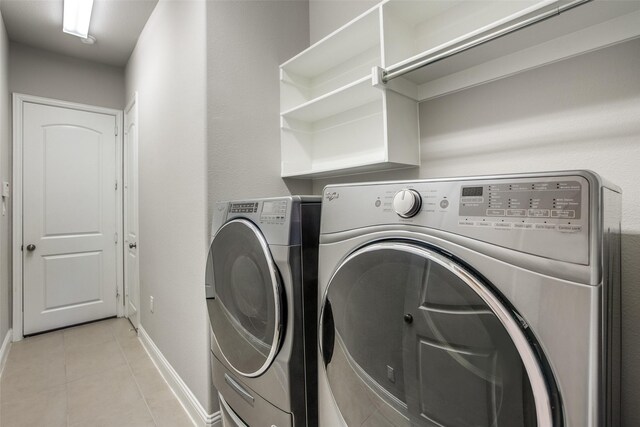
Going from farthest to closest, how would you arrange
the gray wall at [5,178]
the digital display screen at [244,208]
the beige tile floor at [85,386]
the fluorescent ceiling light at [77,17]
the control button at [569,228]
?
1. the gray wall at [5,178]
2. the fluorescent ceiling light at [77,17]
3. the beige tile floor at [85,386]
4. the digital display screen at [244,208]
5. the control button at [569,228]

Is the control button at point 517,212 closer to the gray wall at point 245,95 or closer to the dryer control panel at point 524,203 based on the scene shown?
the dryer control panel at point 524,203

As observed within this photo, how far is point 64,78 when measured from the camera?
3195 mm

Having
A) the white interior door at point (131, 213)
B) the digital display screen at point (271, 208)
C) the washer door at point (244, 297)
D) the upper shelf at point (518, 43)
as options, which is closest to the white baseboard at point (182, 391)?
the washer door at point (244, 297)

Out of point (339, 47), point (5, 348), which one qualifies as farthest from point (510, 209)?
point (5, 348)

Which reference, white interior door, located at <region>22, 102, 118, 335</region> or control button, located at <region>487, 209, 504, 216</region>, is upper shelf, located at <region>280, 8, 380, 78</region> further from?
white interior door, located at <region>22, 102, 118, 335</region>

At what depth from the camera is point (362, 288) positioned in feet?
2.75

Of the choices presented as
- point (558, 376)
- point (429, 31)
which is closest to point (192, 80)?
point (429, 31)

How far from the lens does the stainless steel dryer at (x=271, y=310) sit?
1.06m

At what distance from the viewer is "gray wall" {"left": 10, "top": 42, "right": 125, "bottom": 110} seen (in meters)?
2.97

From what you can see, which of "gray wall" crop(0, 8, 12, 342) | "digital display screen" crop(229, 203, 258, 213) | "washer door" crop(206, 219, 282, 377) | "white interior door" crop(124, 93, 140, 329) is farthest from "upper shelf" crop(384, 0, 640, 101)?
"gray wall" crop(0, 8, 12, 342)

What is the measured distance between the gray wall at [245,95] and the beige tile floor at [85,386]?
52.5 inches

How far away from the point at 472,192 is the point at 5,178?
3699mm

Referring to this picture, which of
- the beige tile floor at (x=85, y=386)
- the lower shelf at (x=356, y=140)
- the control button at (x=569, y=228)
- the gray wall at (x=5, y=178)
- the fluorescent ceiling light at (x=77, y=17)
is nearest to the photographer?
the control button at (x=569, y=228)

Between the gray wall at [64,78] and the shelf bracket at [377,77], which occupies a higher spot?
the gray wall at [64,78]
